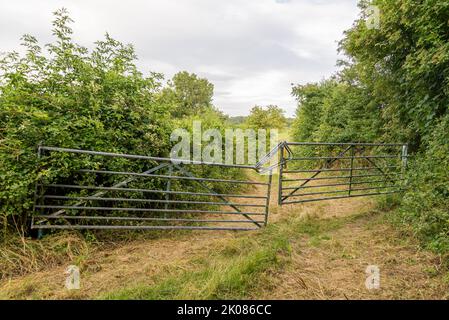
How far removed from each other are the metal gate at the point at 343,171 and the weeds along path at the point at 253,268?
0.94 metres

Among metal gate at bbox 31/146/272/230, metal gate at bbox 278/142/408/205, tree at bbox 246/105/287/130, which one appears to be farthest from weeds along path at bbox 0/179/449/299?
tree at bbox 246/105/287/130

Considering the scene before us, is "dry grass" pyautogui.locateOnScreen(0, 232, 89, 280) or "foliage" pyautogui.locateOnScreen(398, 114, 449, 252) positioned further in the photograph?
"foliage" pyautogui.locateOnScreen(398, 114, 449, 252)

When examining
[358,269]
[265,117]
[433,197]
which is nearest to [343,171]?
[433,197]

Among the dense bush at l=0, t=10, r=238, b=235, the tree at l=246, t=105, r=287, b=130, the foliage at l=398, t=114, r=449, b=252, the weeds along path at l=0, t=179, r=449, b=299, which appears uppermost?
the tree at l=246, t=105, r=287, b=130

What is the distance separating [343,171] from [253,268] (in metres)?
6.49

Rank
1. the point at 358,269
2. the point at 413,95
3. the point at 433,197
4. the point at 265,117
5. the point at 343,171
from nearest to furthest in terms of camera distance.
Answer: the point at 358,269, the point at 433,197, the point at 413,95, the point at 343,171, the point at 265,117

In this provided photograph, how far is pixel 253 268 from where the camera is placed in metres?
2.29

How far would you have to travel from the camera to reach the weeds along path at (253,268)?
2100 mm

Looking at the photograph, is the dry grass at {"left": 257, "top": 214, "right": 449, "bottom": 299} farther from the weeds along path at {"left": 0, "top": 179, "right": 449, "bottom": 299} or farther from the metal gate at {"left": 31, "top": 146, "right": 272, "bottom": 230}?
the metal gate at {"left": 31, "top": 146, "right": 272, "bottom": 230}

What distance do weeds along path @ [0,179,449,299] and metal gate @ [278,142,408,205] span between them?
0.94m

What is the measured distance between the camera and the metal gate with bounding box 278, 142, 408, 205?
160 inches

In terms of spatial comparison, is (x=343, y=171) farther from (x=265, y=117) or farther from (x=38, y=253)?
(x=265, y=117)

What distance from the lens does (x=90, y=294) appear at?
6.95 feet
